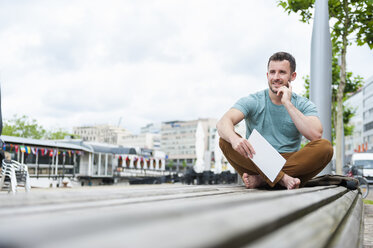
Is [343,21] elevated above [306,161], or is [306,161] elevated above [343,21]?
[343,21]

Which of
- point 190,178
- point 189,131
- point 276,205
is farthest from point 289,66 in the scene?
point 189,131

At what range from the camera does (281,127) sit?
3.24m

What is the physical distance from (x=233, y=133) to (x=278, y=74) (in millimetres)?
773

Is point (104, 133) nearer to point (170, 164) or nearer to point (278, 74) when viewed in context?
point (170, 164)

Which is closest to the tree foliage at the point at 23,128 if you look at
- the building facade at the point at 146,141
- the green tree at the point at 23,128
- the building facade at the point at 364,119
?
the green tree at the point at 23,128

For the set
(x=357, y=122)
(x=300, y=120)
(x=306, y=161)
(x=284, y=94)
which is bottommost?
(x=306, y=161)

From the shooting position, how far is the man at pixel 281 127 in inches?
112

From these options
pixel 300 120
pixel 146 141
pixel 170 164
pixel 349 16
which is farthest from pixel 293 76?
pixel 146 141

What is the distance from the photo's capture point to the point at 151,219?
14.2 inches

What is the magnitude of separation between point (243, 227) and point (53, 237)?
206 mm

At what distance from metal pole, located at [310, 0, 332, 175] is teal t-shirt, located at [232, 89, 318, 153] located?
2778 mm

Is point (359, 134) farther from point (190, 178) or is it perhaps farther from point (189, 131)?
point (190, 178)

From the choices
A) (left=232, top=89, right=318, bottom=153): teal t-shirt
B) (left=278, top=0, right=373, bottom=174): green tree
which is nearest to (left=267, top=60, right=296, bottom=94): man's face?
(left=232, top=89, right=318, bottom=153): teal t-shirt

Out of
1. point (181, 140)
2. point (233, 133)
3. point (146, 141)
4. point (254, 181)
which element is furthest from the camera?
point (146, 141)
